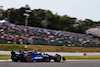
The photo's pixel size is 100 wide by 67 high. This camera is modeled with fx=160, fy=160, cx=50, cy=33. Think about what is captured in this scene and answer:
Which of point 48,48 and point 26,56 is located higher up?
point 26,56

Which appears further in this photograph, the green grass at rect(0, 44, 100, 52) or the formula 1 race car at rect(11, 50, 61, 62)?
the green grass at rect(0, 44, 100, 52)

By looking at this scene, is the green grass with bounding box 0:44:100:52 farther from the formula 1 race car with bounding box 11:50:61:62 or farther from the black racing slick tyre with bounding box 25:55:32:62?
the black racing slick tyre with bounding box 25:55:32:62

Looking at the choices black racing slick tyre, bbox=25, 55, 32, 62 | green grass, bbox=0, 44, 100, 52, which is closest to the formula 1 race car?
black racing slick tyre, bbox=25, 55, 32, 62


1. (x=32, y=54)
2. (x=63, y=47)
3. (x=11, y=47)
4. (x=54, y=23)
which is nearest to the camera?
(x=32, y=54)

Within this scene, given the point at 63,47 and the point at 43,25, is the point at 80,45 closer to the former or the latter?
the point at 63,47

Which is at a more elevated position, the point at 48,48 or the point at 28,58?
the point at 28,58

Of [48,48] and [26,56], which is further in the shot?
[48,48]

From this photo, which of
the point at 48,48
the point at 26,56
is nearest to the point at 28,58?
the point at 26,56

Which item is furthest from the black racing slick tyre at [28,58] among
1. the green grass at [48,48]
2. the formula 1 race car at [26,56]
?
the green grass at [48,48]

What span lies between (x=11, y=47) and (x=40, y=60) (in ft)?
44.8

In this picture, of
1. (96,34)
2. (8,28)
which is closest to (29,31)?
(8,28)

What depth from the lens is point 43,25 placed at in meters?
57.4

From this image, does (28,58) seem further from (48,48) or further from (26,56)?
(48,48)

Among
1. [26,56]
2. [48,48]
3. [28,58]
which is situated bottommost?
[48,48]
